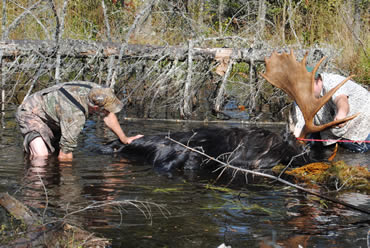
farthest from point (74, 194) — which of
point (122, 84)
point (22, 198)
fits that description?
point (122, 84)

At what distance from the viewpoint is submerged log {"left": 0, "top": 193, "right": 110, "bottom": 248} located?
319 cm

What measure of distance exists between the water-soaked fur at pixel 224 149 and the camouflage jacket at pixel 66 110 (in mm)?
1014

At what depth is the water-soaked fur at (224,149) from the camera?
6.27 m

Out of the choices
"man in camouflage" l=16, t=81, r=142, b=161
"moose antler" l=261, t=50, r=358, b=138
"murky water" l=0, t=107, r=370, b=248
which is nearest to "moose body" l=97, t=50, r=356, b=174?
"moose antler" l=261, t=50, r=358, b=138

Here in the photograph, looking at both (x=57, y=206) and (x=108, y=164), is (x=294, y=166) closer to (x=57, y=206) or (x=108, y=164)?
(x=108, y=164)

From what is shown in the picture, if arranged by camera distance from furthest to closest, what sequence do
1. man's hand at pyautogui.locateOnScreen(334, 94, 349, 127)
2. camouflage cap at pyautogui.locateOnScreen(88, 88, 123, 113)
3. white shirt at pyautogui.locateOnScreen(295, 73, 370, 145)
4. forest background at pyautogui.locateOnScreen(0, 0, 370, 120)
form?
forest background at pyautogui.locateOnScreen(0, 0, 370, 120) → white shirt at pyautogui.locateOnScreen(295, 73, 370, 145) → man's hand at pyautogui.locateOnScreen(334, 94, 349, 127) → camouflage cap at pyautogui.locateOnScreen(88, 88, 123, 113)

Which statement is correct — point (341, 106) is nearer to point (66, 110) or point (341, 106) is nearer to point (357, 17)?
point (66, 110)

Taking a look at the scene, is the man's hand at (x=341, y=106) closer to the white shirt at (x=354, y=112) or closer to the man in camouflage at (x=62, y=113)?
the white shirt at (x=354, y=112)

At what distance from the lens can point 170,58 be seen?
9078 mm

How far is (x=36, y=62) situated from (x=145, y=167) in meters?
3.77

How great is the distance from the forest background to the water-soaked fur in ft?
7.05

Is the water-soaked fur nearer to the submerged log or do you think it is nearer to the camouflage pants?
the camouflage pants

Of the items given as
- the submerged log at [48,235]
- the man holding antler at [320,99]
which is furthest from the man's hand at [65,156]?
the submerged log at [48,235]

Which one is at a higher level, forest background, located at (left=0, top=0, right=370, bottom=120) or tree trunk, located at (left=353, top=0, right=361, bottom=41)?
tree trunk, located at (left=353, top=0, right=361, bottom=41)
